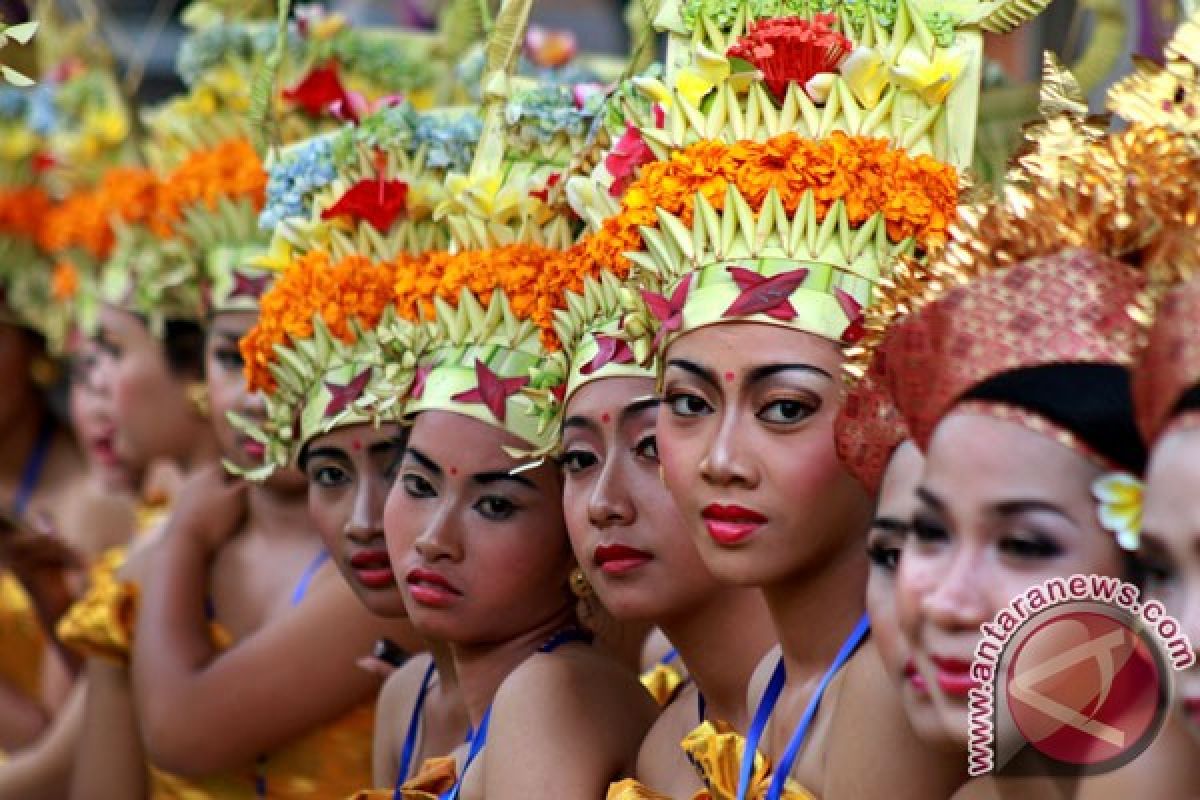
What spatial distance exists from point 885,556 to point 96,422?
13.3 ft

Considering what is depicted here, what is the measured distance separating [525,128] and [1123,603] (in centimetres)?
175

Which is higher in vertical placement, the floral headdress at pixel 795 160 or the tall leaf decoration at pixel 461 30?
the floral headdress at pixel 795 160

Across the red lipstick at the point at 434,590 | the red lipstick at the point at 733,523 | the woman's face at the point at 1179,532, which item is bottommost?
the red lipstick at the point at 434,590

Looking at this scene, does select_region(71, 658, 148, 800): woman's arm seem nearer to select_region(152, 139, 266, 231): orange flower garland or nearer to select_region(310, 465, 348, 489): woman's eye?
select_region(152, 139, 266, 231): orange flower garland

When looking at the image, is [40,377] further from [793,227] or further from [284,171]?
[793,227]

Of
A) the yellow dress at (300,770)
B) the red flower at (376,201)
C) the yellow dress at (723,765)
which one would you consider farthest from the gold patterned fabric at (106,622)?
the yellow dress at (723,765)

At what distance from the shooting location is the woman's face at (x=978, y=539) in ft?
6.48

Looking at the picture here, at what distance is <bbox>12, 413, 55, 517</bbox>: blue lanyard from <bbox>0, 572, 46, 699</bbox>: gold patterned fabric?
369 millimetres

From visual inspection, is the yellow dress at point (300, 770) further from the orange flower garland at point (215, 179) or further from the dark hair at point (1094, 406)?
the dark hair at point (1094, 406)

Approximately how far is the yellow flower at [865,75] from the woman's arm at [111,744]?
263 centimetres

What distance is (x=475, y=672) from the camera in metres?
3.37

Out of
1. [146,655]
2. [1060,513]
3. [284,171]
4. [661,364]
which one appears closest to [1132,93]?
[1060,513]

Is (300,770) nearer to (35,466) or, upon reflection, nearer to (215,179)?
(215,179)

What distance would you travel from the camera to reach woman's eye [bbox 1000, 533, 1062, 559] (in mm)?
1982
